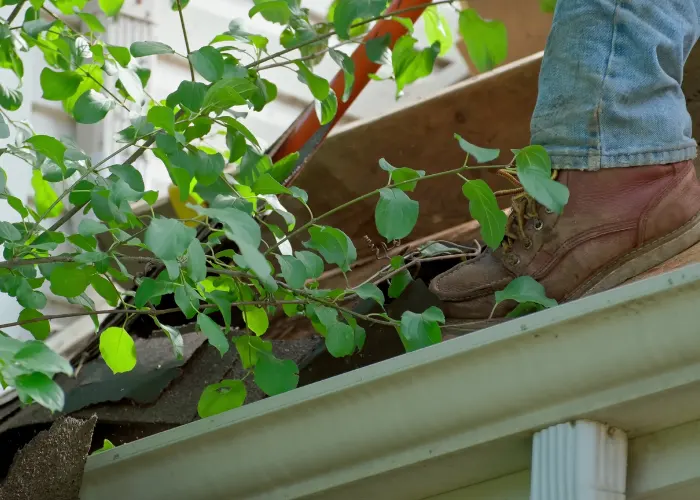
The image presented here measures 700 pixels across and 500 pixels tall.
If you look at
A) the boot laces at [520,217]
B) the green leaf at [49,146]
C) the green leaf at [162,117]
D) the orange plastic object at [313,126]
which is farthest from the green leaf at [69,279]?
the orange plastic object at [313,126]

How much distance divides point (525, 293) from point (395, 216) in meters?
0.22

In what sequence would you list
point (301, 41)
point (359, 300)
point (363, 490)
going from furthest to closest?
point (359, 300), point (301, 41), point (363, 490)

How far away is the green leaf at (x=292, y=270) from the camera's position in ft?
4.53

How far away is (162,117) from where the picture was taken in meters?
1.31

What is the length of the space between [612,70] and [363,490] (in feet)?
2.19

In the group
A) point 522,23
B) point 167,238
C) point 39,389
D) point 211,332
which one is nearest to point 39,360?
point 39,389

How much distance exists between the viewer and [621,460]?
1223 millimetres

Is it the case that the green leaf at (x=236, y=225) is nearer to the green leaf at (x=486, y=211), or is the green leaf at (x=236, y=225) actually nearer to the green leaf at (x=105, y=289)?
the green leaf at (x=486, y=211)

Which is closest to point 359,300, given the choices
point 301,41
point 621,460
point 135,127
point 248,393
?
point 248,393

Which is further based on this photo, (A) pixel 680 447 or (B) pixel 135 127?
(B) pixel 135 127

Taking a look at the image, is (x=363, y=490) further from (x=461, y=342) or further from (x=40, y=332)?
(x=40, y=332)

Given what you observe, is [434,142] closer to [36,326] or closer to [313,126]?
[313,126]

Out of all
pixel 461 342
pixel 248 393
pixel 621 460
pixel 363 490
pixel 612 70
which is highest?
pixel 612 70

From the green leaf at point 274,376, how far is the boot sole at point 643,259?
440 mm
